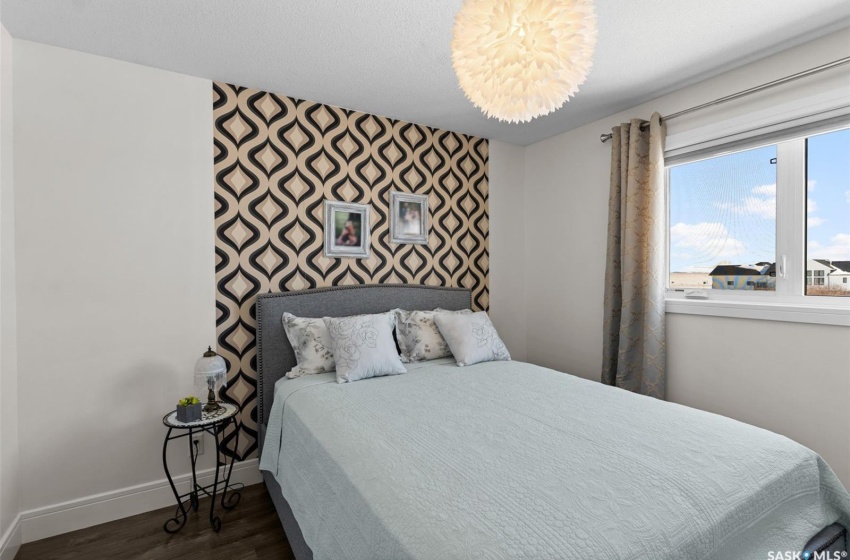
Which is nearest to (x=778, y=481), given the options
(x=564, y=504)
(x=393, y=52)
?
(x=564, y=504)

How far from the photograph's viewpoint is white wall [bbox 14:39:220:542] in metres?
2.14

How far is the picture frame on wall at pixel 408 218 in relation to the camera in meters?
3.26

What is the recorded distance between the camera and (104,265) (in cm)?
229

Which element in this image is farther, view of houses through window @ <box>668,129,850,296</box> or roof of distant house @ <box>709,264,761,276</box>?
roof of distant house @ <box>709,264,761,276</box>

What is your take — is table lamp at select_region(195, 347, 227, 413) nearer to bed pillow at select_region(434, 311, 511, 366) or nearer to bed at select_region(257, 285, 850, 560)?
bed at select_region(257, 285, 850, 560)

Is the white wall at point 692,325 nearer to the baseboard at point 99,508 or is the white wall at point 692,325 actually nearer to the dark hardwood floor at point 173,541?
the dark hardwood floor at point 173,541

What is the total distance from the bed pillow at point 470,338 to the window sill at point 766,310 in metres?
1.20

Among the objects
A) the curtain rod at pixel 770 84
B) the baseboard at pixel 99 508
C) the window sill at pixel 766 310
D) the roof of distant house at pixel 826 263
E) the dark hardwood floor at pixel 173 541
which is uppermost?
the curtain rod at pixel 770 84

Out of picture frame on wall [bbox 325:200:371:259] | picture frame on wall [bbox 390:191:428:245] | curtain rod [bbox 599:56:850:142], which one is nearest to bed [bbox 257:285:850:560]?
picture frame on wall [bbox 325:200:371:259]

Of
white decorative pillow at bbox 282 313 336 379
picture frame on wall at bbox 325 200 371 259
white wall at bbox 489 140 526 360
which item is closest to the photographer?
white decorative pillow at bbox 282 313 336 379

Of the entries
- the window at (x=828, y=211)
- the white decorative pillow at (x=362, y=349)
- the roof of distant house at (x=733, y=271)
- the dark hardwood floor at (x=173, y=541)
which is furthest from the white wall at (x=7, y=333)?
the window at (x=828, y=211)

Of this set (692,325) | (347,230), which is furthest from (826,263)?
(347,230)

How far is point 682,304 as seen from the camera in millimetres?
2721

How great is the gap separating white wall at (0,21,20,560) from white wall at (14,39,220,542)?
0.16ft
